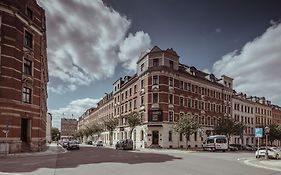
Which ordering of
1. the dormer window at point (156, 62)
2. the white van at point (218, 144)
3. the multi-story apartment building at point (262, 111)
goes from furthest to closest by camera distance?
the multi-story apartment building at point (262, 111), the dormer window at point (156, 62), the white van at point (218, 144)

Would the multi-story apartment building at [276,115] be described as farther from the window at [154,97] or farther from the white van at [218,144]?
the window at [154,97]

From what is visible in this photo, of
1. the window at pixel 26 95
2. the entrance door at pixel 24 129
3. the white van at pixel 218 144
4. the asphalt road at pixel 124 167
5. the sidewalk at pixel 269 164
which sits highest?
the window at pixel 26 95

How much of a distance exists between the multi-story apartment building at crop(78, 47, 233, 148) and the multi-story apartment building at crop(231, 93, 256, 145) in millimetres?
8904

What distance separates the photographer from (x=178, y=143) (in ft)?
178

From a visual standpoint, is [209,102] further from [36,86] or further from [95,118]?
[95,118]

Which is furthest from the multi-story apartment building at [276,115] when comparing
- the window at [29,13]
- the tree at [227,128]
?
the window at [29,13]

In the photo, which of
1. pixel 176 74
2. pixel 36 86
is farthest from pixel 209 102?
pixel 36 86

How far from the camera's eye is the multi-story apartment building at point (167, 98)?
2084 inches

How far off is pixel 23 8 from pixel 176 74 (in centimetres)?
3009

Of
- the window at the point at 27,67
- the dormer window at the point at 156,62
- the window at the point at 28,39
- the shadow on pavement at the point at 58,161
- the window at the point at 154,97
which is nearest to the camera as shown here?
the shadow on pavement at the point at 58,161

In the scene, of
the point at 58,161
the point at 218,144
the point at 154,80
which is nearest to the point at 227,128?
the point at 218,144

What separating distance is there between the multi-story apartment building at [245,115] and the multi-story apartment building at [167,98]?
8904 mm

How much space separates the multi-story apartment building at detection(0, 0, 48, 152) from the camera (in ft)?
100

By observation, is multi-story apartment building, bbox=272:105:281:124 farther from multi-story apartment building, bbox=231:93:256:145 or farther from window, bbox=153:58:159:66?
window, bbox=153:58:159:66
